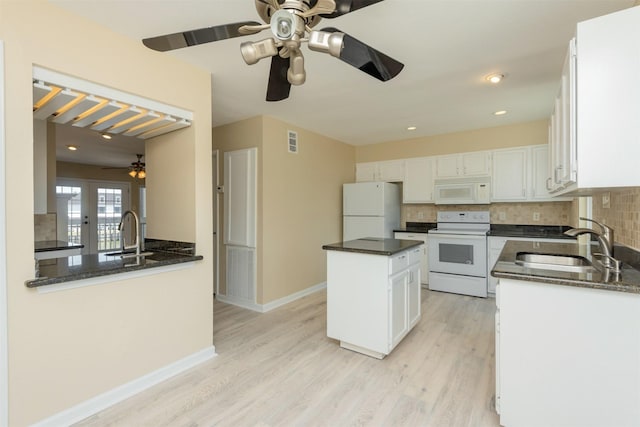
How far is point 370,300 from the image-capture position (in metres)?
2.48

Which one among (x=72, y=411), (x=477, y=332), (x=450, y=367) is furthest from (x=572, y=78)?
(x=72, y=411)

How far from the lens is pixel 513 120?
4.00 meters

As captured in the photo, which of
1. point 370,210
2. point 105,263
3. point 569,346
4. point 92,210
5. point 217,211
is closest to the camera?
point 569,346

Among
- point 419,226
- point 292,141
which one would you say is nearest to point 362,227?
point 419,226

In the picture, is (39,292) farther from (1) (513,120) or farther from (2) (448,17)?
(1) (513,120)

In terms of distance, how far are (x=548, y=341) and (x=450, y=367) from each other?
1015 millimetres

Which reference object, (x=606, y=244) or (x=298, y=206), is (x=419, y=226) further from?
(x=606, y=244)

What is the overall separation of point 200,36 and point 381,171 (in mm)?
4209

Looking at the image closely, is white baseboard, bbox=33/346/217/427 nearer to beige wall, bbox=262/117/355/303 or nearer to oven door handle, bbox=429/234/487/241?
beige wall, bbox=262/117/355/303

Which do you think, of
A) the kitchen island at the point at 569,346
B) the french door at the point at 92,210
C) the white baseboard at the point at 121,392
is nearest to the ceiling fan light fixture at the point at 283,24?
the kitchen island at the point at 569,346

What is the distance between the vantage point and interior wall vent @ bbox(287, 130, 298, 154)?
13.3 ft

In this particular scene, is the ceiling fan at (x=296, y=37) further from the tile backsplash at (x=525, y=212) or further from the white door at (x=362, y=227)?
the tile backsplash at (x=525, y=212)

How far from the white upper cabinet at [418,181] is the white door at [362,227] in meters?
0.69

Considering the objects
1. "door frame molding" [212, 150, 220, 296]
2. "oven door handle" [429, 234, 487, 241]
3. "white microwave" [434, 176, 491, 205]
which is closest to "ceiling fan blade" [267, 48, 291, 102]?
"door frame molding" [212, 150, 220, 296]
